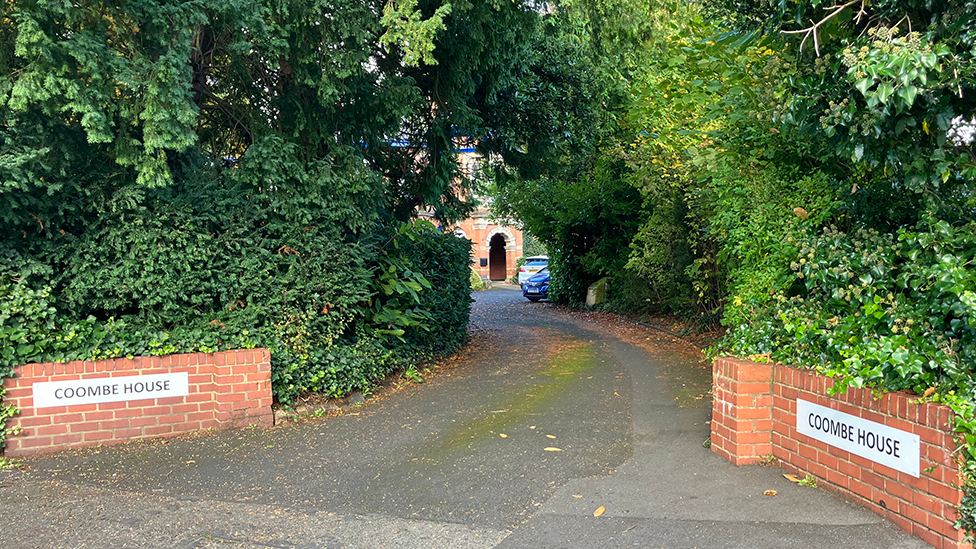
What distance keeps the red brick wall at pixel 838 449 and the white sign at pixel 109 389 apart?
486cm

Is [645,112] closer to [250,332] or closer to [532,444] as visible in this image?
[532,444]

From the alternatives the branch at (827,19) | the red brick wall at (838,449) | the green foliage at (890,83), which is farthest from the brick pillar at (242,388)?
the branch at (827,19)

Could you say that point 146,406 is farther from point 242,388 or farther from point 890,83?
point 890,83

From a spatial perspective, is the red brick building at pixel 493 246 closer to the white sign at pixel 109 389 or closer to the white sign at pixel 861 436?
the white sign at pixel 109 389

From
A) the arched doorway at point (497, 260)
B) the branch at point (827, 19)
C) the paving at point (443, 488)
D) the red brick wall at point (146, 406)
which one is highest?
the branch at point (827, 19)

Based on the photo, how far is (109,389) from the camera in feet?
20.0

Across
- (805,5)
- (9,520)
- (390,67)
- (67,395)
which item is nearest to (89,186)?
(67,395)

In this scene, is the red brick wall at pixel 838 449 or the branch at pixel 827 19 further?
the branch at pixel 827 19

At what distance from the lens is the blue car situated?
25734 mm

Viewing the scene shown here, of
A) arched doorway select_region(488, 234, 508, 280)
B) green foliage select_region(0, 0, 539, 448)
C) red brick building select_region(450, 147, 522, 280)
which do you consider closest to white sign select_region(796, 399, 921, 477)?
green foliage select_region(0, 0, 539, 448)

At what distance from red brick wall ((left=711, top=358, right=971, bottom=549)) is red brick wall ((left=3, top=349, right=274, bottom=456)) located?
4.26 metres

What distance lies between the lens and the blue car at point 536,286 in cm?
2573

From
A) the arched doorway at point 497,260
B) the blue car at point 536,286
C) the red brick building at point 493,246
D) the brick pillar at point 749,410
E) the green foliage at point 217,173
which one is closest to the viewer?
the brick pillar at point 749,410

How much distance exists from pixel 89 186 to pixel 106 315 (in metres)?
1.32
